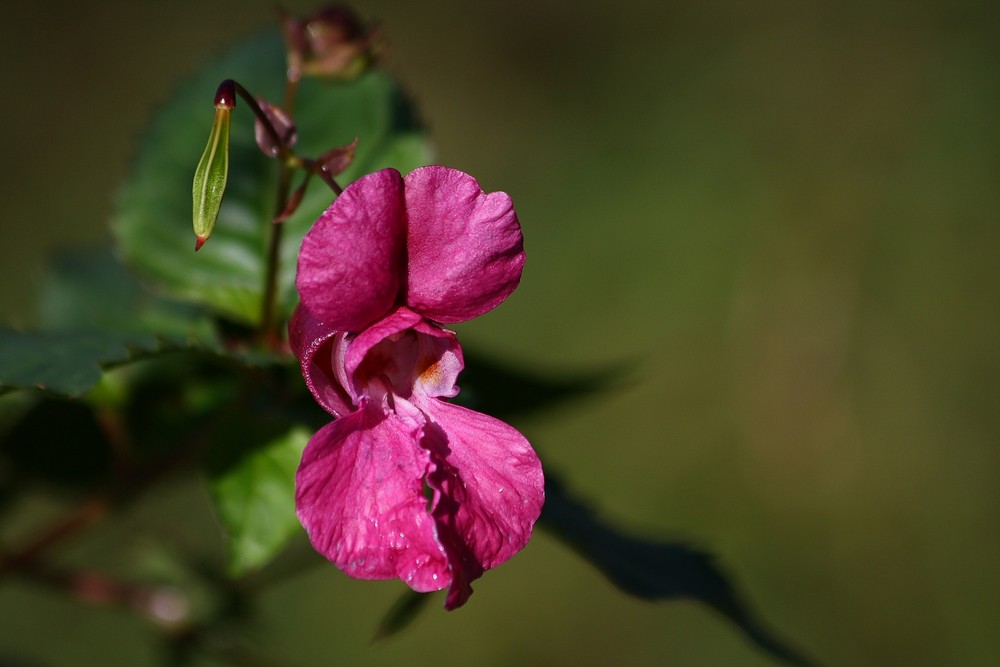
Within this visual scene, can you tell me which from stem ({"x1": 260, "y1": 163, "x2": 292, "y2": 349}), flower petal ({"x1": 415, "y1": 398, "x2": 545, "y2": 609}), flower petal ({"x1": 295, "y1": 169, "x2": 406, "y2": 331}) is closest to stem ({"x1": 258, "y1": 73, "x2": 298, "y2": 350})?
stem ({"x1": 260, "y1": 163, "x2": 292, "y2": 349})

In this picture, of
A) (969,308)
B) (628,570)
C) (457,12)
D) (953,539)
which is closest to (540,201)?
(457,12)

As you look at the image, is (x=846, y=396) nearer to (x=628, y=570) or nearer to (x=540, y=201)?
(x=540, y=201)

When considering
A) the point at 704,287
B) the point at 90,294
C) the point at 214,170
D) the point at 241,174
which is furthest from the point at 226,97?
the point at 704,287

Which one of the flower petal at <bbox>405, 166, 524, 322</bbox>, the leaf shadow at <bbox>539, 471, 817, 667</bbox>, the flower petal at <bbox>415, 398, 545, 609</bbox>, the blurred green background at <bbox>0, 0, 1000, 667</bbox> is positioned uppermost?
the flower petal at <bbox>405, 166, 524, 322</bbox>

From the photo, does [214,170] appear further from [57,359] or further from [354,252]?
[57,359]

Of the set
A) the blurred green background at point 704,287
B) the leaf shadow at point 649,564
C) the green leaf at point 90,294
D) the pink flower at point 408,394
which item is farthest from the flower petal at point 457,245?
the blurred green background at point 704,287

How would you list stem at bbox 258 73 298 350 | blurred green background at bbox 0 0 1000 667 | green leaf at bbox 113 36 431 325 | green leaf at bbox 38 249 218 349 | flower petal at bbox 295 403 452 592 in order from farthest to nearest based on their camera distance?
blurred green background at bbox 0 0 1000 667, green leaf at bbox 38 249 218 349, green leaf at bbox 113 36 431 325, stem at bbox 258 73 298 350, flower petal at bbox 295 403 452 592

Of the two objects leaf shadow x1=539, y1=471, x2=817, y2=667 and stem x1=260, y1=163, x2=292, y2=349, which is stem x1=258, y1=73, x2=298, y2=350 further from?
leaf shadow x1=539, y1=471, x2=817, y2=667

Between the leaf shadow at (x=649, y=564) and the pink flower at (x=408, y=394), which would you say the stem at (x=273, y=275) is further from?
the leaf shadow at (x=649, y=564)
